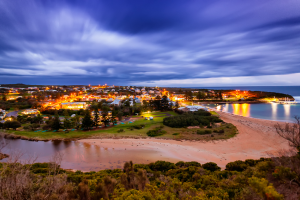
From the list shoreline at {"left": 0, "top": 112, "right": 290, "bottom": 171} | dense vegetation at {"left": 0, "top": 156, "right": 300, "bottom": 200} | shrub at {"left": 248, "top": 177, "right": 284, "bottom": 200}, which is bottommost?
shoreline at {"left": 0, "top": 112, "right": 290, "bottom": 171}

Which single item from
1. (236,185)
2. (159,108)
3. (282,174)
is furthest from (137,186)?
(159,108)

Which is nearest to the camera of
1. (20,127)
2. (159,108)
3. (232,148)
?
(232,148)

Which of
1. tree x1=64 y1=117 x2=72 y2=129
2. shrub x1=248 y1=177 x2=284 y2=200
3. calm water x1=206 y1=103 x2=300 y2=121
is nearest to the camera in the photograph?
shrub x1=248 y1=177 x2=284 y2=200

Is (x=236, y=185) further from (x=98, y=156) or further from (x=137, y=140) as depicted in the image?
(x=137, y=140)

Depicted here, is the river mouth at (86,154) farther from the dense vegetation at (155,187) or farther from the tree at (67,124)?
the tree at (67,124)

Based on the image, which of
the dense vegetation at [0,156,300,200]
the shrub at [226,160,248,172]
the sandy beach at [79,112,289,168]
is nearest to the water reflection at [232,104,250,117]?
the sandy beach at [79,112,289,168]

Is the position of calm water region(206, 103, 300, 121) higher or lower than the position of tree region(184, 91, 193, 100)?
lower

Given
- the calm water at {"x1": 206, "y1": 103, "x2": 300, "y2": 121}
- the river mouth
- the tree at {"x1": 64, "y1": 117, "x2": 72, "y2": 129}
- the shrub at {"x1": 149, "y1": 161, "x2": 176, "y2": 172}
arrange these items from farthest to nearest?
the calm water at {"x1": 206, "y1": 103, "x2": 300, "y2": 121} → the tree at {"x1": 64, "y1": 117, "x2": 72, "y2": 129} → the river mouth → the shrub at {"x1": 149, "y1": 161, "x2": 176, "y2": 172}

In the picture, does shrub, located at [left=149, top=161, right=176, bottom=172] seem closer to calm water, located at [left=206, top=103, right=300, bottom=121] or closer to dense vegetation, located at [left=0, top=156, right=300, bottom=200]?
dense vegetation, located at [left=0, top=156, right=300, bottom=200]
